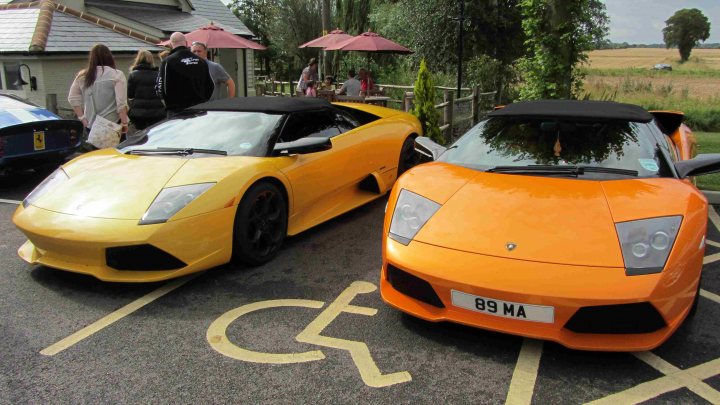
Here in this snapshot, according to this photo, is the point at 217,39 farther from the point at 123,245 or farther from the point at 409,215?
the point at 409,215

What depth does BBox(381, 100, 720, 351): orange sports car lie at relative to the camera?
8.18ft

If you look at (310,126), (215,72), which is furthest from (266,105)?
(215,72)

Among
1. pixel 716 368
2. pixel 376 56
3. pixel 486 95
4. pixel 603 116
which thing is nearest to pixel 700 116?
pixel 486 95

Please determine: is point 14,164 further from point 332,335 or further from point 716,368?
point 716,368

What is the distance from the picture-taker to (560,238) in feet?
8.91

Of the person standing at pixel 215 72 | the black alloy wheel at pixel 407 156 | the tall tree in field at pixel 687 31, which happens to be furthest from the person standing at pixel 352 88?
the tall tree in field at pixel 687 31

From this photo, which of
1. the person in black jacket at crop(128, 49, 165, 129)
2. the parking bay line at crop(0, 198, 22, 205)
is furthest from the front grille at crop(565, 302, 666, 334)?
the parking bay line at crop(0, 198, 22, 205)

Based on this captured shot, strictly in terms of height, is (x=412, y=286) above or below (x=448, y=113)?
below

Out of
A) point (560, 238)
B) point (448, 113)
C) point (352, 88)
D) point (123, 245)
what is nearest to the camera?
point (560, 238)

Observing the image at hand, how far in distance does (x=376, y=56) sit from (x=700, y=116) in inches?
541

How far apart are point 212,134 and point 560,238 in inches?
113

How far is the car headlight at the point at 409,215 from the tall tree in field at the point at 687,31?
7237cm

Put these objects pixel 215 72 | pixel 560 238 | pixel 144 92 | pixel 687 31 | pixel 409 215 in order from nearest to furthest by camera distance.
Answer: pixel 560 238 < pixel 409 215 < pixel 144 92 < pixel 215 72 < pixel 687 31

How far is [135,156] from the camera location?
423 centimetres
